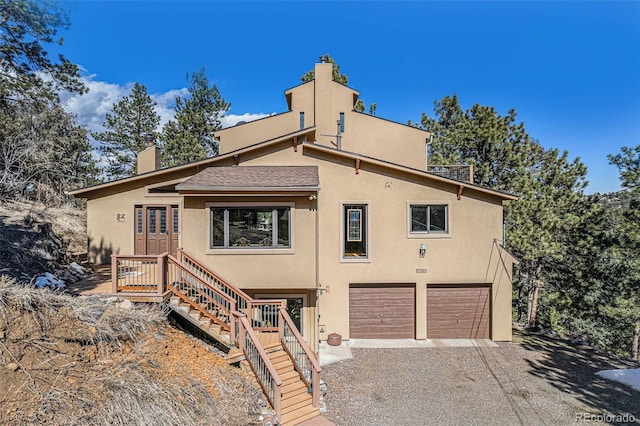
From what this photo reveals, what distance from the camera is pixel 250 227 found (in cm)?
953

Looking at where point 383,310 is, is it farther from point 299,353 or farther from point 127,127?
point 127,127

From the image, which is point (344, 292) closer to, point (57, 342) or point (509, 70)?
point (57, 342)

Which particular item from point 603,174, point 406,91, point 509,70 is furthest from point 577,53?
point 406,91

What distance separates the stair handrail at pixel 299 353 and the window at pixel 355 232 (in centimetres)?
342

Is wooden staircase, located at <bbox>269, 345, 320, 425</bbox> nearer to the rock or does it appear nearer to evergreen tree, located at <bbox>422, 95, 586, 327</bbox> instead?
the rock

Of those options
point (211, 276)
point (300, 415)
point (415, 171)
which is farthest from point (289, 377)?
point (415, 171)

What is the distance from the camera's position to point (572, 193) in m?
16.4

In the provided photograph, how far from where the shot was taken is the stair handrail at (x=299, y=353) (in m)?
7.08

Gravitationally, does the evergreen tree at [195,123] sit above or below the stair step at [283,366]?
above

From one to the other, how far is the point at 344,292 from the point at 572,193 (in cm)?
1437

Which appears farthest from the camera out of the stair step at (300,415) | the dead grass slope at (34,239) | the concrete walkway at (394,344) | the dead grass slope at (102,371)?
the concrete walkway at (394,344)

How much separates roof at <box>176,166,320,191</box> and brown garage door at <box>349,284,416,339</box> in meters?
4.30

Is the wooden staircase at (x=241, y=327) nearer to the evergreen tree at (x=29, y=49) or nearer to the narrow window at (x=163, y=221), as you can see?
the narrow window at (x=163, y=221)

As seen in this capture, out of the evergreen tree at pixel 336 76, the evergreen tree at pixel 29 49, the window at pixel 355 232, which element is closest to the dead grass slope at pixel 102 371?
the window at pixel 355 232
